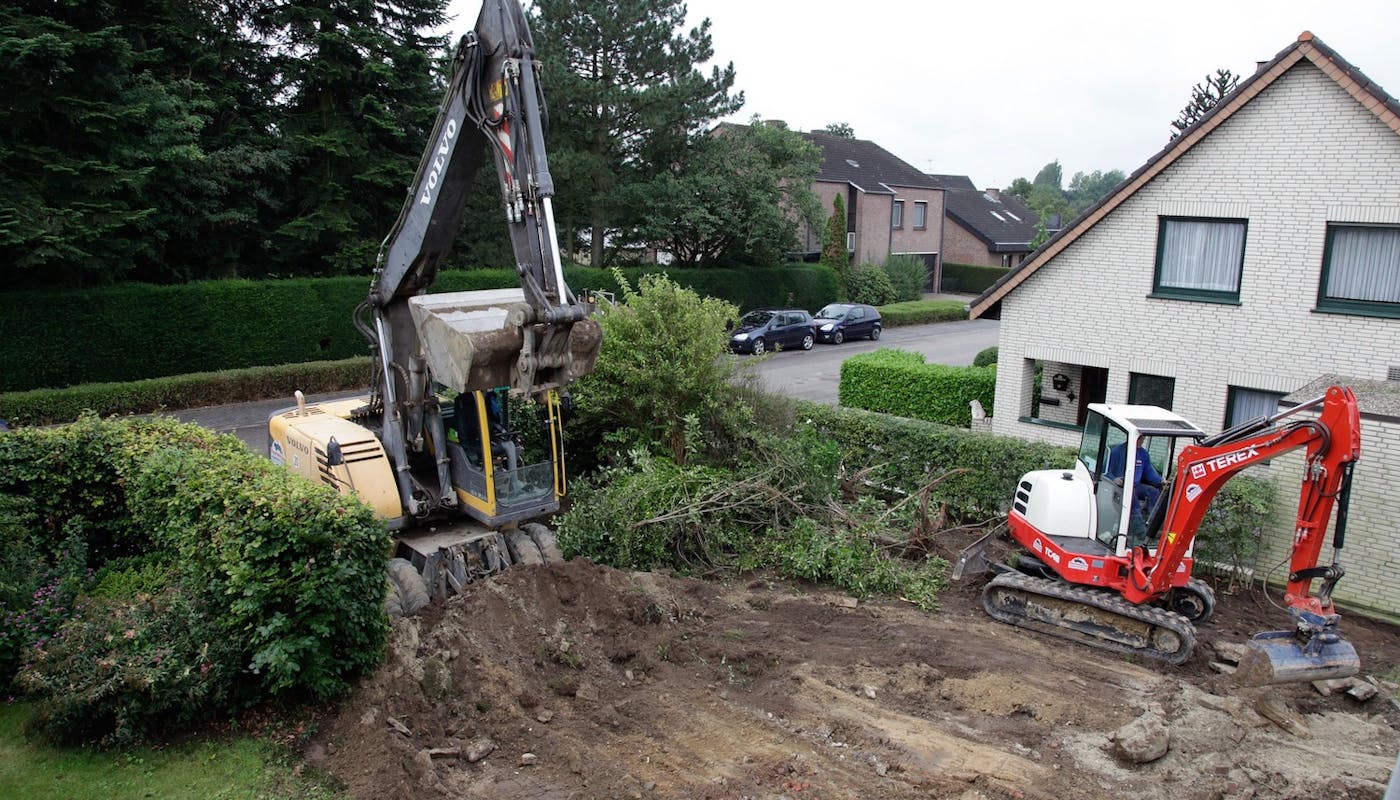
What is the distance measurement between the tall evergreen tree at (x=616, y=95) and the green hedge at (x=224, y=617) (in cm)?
2456

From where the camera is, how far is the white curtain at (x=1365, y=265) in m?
13.4

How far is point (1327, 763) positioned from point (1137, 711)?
1.46m

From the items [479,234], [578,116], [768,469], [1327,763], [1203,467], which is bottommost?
[1327,763]

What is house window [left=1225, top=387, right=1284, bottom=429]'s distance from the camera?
14641 millimetres

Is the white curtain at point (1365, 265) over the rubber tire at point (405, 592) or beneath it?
over

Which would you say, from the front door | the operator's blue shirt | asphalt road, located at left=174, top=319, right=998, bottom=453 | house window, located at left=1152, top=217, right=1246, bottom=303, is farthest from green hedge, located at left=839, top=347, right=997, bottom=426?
the operator's blue shirt

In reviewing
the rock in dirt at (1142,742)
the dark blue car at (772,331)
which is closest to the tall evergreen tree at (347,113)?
the dark blue car at (772,331)

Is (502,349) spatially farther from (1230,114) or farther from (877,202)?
(877,202)

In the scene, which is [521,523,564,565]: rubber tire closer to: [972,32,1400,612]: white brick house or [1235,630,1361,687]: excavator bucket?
[1235,630,1361,687]: excavator bucket

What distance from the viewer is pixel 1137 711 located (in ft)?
27.4

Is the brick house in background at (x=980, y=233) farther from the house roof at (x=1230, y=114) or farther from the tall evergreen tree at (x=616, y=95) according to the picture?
the house roof at (x=1230, y=114)

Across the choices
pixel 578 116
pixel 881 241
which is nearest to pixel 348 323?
pixel 578 116

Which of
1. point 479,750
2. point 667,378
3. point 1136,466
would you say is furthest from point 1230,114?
point 479,750

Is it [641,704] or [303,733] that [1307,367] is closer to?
[641,704]
